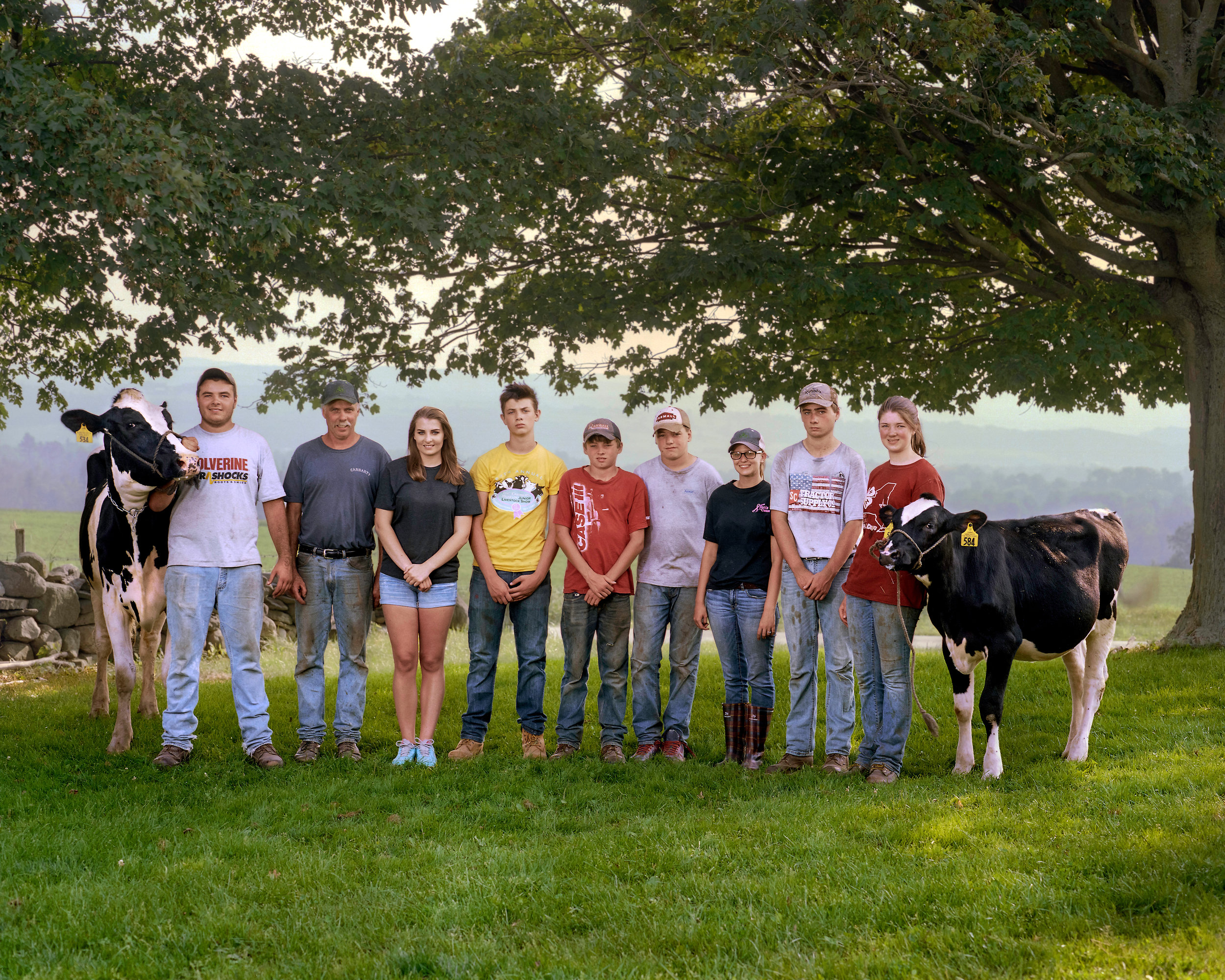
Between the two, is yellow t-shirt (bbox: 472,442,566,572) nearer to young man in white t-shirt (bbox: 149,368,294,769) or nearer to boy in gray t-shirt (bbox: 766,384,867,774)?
young man in white t-shirt (bbox: 149,368,294,769)

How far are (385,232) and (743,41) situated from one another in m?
5.03

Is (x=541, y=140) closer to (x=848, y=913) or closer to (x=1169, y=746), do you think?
(x=1169, y=746)

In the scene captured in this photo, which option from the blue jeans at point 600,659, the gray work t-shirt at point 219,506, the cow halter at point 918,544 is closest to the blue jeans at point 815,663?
the cow halter at point 918,544

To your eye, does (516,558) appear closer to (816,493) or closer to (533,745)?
(533,745)

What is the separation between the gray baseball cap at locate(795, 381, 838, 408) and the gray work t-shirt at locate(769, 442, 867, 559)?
33cm

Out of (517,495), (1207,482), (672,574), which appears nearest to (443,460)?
(517,495)

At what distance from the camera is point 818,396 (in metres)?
6.88

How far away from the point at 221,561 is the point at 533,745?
267 cm

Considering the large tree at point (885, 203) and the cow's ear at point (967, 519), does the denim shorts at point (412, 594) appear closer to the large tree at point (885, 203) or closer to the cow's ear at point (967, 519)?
the cow's ear at point (967, 519)

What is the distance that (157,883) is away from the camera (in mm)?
4848

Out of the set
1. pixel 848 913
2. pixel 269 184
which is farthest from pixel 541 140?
pixel 848 913

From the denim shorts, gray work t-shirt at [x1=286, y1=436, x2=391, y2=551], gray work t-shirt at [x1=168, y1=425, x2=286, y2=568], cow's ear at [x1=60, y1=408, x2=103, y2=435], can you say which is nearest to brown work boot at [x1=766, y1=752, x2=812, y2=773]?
the denim shorts

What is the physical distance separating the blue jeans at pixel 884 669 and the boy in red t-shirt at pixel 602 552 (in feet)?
5.35

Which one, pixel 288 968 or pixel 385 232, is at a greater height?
pixel 385 232
